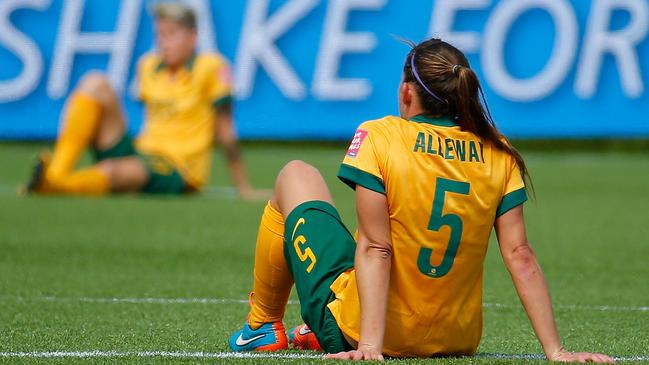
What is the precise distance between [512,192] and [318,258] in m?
0.63

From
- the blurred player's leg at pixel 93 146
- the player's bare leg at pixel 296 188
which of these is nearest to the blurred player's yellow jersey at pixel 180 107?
the blurred player's leg at pixel 93 146

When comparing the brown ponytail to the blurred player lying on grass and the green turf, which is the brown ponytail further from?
the blurred player lying on grass

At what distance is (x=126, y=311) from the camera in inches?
199

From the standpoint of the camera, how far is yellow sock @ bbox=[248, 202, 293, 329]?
4016mm

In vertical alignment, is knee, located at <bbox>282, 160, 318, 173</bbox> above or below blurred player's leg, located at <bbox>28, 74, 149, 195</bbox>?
above

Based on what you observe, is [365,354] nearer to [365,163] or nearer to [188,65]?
[365,163]

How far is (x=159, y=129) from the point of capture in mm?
10719

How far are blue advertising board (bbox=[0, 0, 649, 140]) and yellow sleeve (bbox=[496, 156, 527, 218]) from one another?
37.3 ft

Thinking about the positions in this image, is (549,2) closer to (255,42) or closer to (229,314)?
(255,42)

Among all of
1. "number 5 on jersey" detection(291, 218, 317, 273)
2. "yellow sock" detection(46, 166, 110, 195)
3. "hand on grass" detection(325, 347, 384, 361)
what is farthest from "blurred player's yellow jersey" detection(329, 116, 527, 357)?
"yellow sock" detection(46, 166, 110, 195)

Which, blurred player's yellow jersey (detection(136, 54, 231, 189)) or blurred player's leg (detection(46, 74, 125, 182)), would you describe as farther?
blurred player's yellow jersey (detection(136, 54, 231, 189))

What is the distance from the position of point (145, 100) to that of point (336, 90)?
472 centimetres

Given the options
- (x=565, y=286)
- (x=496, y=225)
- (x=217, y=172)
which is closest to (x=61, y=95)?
(x=217, y=172)

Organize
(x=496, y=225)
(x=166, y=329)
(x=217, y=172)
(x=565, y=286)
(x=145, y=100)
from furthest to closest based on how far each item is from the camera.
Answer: (x=217, y=172) < (x=145, y=100) < (x=565, y=286) < (x=166, y=329) < (x=496, y=225)
